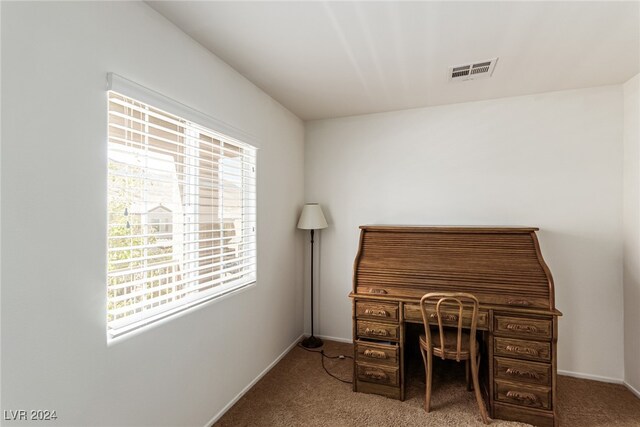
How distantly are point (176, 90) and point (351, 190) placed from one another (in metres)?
1.99

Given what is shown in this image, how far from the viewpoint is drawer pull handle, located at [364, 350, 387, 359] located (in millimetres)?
2348

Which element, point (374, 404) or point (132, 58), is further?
point (374, 404)

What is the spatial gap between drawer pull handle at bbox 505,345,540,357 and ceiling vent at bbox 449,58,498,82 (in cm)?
196

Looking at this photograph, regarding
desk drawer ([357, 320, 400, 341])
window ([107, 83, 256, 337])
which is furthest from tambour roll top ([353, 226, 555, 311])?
window ([107, 83, 256, 337])

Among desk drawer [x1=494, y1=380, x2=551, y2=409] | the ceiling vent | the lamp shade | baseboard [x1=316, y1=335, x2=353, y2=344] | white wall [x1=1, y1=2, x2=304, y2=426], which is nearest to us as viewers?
white wall [x1=1, y1=2, x2=304, y2=426]

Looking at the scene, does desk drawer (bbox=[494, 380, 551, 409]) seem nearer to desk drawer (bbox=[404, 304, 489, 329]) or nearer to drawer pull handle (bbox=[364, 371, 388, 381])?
desk drawer (bbox=[404, 304, 489, 329])

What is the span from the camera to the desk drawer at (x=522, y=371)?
6.63 feet

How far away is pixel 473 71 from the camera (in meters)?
2.25

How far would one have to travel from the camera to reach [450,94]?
269 centimetres

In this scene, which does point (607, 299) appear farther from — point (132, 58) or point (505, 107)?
point (132, 58)

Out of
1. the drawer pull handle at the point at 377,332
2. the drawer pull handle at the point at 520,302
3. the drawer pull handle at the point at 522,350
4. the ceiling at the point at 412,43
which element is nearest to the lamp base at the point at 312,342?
the drawer pull handle at the point at 377,332

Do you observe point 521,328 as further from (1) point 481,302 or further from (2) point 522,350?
(1) point 481,302

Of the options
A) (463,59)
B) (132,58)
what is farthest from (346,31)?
(132,58)

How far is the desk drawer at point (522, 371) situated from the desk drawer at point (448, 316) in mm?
268
